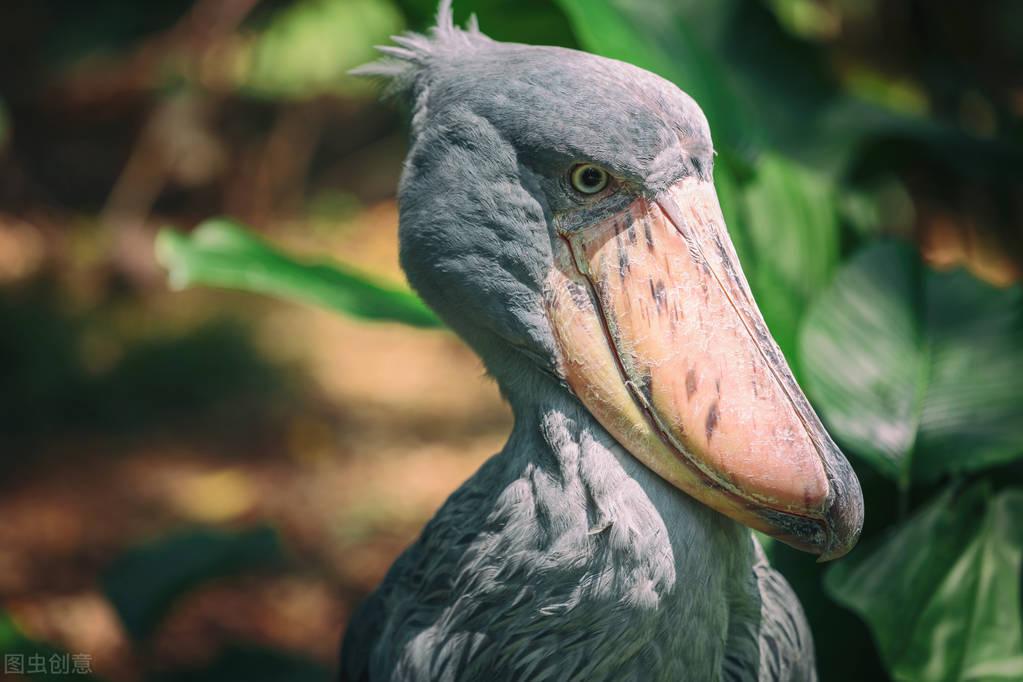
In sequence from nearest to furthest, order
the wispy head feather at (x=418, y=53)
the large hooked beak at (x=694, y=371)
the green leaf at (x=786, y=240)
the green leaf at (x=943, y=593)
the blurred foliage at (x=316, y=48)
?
the large hooked beak at (x=694, y=371) < the wispy head feather at (x=418, y=53) < the green leaf at (x=943, y=593) < the green leaf at (x=786, y=240) < the blurred foliage at (x=316, y=48)

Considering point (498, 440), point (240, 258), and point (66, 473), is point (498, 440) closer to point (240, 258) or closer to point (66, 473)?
point (66, 473)

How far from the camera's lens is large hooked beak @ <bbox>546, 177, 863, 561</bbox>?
1048 millimetres

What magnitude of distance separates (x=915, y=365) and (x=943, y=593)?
1.44 ft

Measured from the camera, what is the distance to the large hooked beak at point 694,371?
1048mm

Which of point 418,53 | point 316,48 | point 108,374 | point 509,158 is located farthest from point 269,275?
point 316,48

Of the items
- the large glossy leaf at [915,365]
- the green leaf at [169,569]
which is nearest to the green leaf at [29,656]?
the green leaf at [169,569]

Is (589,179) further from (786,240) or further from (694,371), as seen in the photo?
(786,240)

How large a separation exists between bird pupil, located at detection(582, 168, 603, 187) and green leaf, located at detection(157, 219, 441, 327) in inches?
30.6

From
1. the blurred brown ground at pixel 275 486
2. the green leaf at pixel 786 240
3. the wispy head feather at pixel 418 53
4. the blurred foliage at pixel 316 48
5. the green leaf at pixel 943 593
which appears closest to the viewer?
the wispy head feather at pixel 418 53

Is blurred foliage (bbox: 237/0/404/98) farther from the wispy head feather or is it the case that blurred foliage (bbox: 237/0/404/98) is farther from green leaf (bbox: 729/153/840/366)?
the wispy head feather

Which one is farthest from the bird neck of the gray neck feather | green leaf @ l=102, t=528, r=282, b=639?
green leaf @ l=102, t=528, r=282, b=639

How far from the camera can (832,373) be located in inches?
72.7

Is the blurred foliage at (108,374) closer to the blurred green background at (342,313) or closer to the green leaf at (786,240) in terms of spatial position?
the blurred green background at (342,313)

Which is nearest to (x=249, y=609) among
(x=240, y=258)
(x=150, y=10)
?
(x=240, y=258)
